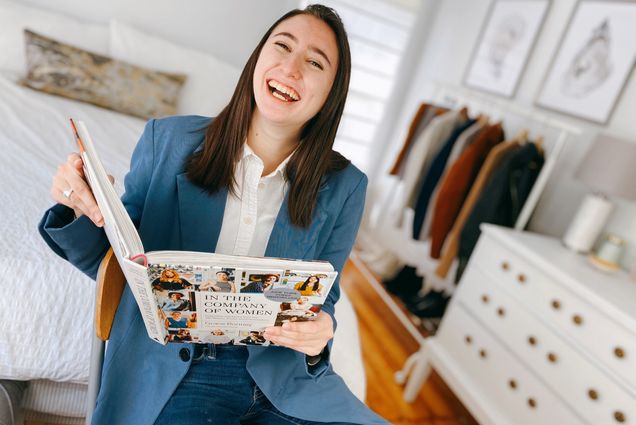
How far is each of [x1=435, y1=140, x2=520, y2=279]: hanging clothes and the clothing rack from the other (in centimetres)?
19

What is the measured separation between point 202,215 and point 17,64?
191 cm

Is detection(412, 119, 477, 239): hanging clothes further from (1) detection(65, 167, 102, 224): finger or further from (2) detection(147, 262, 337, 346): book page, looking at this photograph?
(1) detection(65, 167, 102, 224): finger

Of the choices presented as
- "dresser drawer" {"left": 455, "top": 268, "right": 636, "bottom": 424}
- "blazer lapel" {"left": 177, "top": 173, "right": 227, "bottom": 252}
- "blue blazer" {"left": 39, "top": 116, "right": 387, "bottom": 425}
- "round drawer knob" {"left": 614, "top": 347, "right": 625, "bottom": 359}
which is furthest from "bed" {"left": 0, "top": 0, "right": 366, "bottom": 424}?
"round drawer knob" {"left": 614, "top": 347, "right": 625, "bottom": 359}

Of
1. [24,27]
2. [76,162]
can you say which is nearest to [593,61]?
[76,162]

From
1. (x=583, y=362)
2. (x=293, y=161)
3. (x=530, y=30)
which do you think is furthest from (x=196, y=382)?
(x=530, y=30)

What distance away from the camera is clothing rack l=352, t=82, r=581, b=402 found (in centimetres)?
195

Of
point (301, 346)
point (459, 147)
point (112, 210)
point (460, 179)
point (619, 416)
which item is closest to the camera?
point (112, 210)

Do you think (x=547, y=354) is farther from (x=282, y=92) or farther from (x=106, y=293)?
(x=106, y=293)

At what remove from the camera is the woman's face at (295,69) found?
2.84 ft

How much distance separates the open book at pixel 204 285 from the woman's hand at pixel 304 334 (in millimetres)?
13

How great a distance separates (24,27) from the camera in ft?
6.87

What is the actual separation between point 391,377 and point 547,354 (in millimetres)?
788

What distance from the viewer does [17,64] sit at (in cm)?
209

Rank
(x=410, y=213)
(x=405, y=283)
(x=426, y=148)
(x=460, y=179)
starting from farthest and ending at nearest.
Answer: (x=410, y=213)
(x=405, y=283)
(x=426, y=148)
(x=460, y=179)
